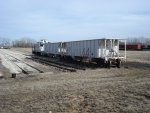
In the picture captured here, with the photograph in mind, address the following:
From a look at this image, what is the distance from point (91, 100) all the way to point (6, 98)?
13.2 ft

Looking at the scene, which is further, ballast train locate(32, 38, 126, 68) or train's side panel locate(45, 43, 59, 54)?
train's side panel locate(45, 43, 59, 54)

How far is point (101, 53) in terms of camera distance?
102 feet

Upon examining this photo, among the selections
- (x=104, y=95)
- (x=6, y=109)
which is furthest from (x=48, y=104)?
(x=104, y=95)

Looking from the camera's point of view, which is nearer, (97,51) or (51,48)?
(97,51)

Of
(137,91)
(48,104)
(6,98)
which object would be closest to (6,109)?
(48,104)

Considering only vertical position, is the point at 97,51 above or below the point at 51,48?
below

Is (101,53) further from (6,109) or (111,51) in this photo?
(6,109)

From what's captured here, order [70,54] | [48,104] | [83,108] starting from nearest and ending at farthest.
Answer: [83,108] → [48,104] → [70,54]

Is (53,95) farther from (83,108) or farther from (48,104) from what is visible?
(83,108)

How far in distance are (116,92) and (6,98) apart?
15.7 ft

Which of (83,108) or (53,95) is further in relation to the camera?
(53,95)

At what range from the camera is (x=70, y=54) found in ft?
136

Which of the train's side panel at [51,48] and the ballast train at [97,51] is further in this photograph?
the train's side panel at [51,48]

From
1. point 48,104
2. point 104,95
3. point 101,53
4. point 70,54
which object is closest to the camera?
point 48,104
